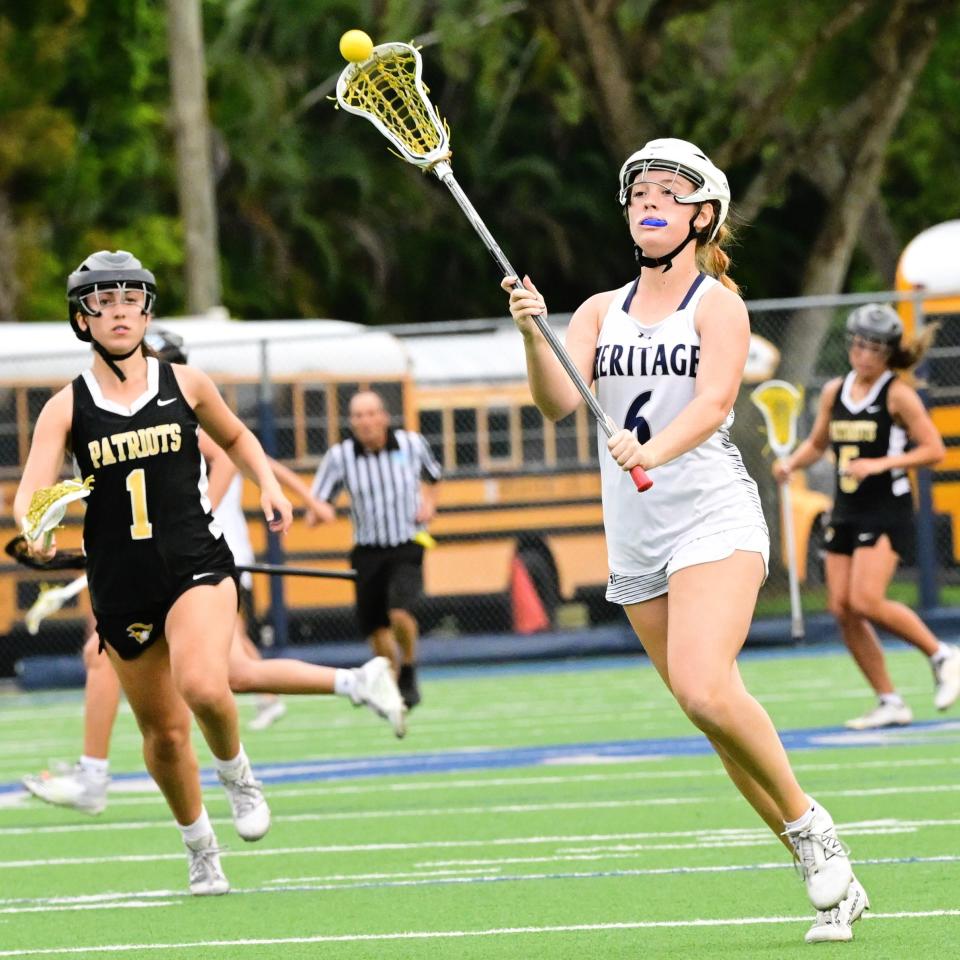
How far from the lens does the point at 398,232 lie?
126 ft

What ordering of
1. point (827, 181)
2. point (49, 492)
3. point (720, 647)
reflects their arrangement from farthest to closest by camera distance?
point (827, 181)
point (49, 492)
point (720, 647)

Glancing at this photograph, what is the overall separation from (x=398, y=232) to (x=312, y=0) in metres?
4.02

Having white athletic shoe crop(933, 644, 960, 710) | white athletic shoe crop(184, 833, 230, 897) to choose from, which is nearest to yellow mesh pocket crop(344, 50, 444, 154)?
white athletic shoe crop(184, 833, 230, 897)

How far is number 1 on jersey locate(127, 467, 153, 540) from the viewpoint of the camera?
7.62 metres

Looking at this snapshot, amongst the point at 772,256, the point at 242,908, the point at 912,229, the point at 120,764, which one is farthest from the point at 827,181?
the point at 242,908

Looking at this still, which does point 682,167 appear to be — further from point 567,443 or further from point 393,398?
point 567,443

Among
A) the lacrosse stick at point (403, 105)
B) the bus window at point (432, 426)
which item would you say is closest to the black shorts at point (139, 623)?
the lacrosse stick at point (403, 105)

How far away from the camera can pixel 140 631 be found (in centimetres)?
763

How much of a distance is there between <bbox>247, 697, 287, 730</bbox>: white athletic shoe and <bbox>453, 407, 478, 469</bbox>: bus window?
6.80 meters

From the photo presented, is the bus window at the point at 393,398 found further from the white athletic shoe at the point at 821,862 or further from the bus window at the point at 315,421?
the white athletic shoe at the point at 821,862

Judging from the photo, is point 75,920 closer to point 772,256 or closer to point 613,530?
point 613,530

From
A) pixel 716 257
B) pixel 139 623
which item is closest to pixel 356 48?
pixel 716 257

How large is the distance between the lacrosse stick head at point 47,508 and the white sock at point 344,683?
2.71 meters

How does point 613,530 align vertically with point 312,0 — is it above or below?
below
